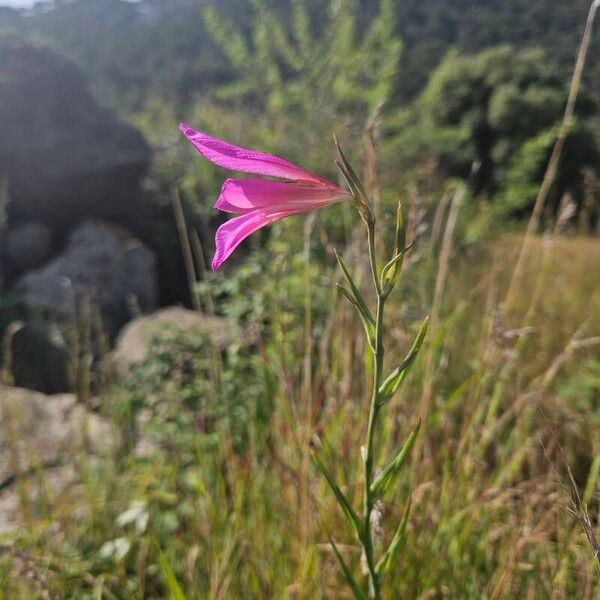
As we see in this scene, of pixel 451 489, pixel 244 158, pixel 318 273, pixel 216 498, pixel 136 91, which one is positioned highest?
pixel 136 91

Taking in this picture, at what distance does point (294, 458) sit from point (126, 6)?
68.4 metres

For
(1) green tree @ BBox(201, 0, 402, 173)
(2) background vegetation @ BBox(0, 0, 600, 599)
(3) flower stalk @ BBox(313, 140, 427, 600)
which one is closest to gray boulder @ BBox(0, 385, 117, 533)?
(2) background vegetation @ BBox(0, 0, 600, 599)

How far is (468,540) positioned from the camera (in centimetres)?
129

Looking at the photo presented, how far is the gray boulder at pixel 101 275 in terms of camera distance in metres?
4.93

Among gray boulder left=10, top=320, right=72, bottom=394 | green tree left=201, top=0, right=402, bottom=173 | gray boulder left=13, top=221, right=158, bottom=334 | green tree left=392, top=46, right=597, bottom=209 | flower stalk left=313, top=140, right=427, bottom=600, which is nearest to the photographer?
flower stalk left=313, top=140, right=427, bottom=600

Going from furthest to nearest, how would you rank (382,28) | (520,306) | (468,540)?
(382,28) → (520,306) → (468,540)

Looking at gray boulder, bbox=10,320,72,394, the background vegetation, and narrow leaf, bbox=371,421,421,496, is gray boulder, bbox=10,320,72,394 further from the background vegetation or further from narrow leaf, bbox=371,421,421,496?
narrow leaf, bbox=371,421,421,496

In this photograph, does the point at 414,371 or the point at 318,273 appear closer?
the point at 414,371

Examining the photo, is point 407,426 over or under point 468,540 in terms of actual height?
over

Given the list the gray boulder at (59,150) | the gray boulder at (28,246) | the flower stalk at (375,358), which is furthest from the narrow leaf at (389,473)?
the gray boulder at (59,150)

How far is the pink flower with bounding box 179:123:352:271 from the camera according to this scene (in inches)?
20.8

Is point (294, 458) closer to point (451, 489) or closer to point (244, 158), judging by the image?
point (451, 489)

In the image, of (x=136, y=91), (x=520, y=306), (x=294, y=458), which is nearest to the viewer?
(x=294, y=458)

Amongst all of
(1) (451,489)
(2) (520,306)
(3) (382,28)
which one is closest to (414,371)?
(1) (451,489)
